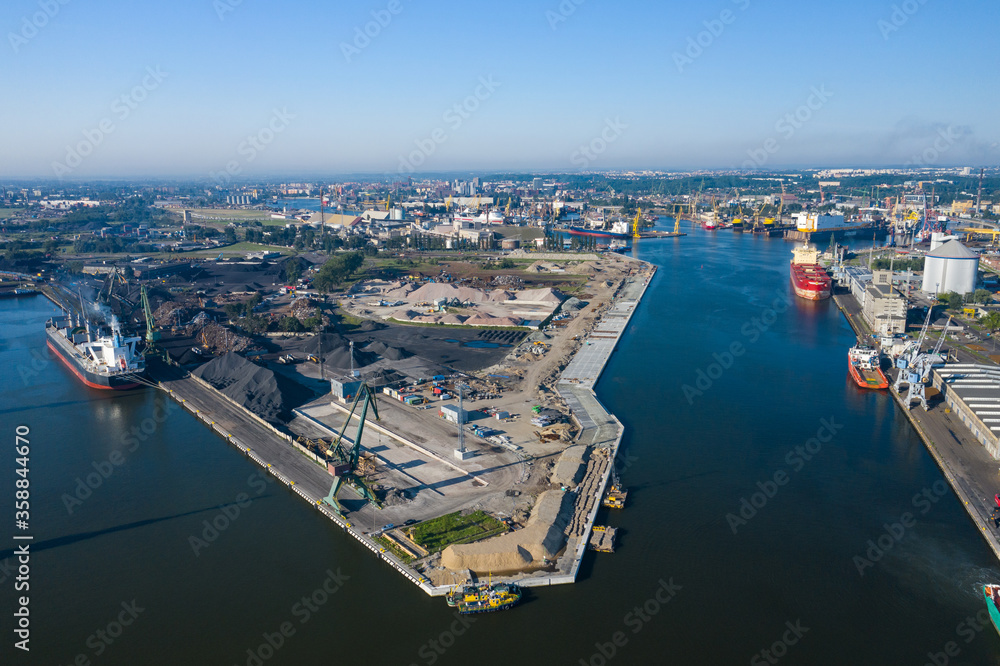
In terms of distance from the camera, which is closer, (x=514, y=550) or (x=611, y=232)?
(x=514, y=550)

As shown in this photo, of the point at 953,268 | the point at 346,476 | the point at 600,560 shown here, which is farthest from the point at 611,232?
the point at 600,560

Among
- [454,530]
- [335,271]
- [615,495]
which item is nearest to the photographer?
[454,530]

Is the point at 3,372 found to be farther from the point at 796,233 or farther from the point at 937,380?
the point at 796,233

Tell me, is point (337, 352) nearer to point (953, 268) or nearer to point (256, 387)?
point (256, 387)

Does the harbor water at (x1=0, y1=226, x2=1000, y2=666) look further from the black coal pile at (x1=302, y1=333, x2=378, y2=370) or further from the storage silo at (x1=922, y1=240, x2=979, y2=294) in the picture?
the storage silo at (x1=922, y1=240, x2=979, y2=294)

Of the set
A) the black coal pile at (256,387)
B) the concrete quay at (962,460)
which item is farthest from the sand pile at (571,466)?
the black coal pile at (256,387)

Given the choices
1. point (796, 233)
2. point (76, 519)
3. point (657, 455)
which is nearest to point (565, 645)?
point (657, 455)
